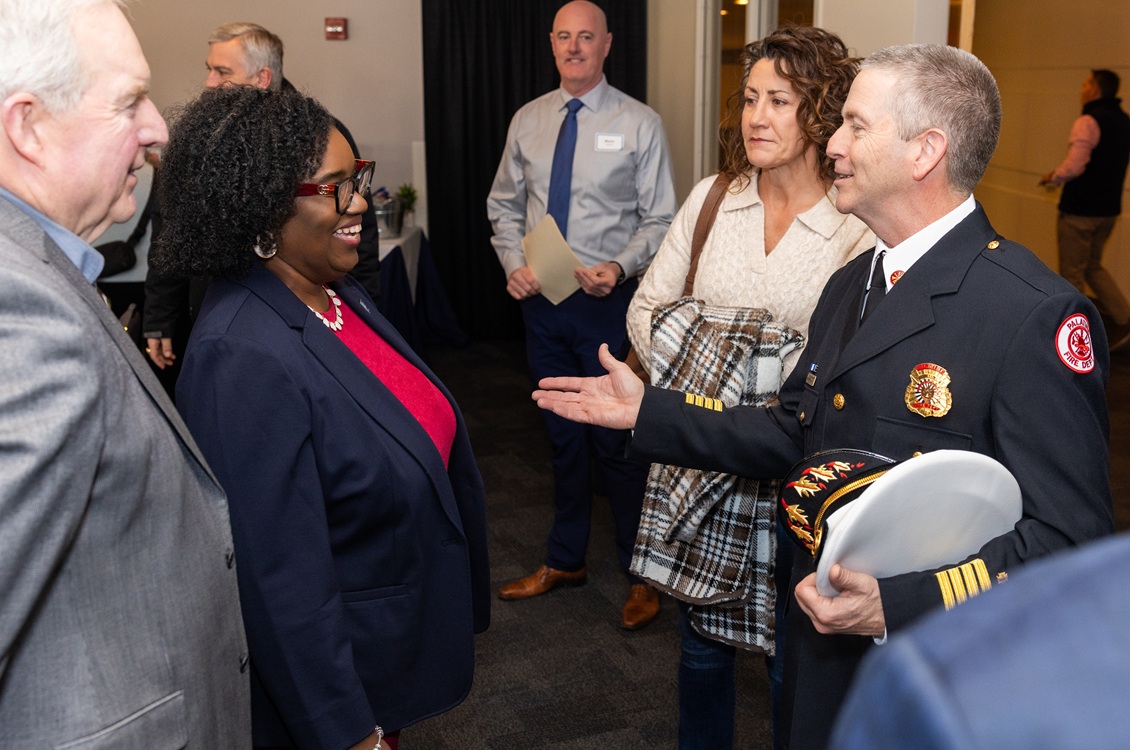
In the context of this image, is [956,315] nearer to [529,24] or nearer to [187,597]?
[187,597]

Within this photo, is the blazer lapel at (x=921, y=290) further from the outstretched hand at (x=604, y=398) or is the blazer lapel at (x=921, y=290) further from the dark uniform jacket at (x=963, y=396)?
the outstretched hand at (x=604, y=398)

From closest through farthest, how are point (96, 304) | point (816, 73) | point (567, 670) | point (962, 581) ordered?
point (96, 304) → point (962, 581) → point (816, 73) → point (567, 670)

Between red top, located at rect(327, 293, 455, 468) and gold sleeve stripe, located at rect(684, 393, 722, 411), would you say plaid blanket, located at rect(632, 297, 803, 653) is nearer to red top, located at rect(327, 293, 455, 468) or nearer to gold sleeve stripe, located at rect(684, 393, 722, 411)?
gold sleeve stripe, located at rect(684, 393, 722, 411)

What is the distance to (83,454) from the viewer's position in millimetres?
894

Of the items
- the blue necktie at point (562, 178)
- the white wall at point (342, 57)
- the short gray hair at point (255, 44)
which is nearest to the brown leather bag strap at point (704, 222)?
the blue necktie at point (562, 178)

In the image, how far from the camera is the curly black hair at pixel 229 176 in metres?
1.55

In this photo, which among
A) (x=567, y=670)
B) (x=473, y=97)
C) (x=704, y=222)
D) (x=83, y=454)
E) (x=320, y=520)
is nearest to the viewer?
(x=83, y=454)

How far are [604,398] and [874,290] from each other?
54cm

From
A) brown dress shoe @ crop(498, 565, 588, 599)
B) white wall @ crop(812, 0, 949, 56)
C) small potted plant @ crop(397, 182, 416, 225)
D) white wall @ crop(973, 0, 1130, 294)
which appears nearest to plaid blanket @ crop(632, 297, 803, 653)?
brown dress shoe @ crop(498, 565, 588, 599)

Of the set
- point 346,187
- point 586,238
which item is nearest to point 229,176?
point 346,187

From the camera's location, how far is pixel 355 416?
153 centimetres

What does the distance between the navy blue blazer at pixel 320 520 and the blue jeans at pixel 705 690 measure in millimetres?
677

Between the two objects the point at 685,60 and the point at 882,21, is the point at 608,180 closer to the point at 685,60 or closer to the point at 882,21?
the point at 882,21

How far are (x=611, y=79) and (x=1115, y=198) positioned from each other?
4.15m
